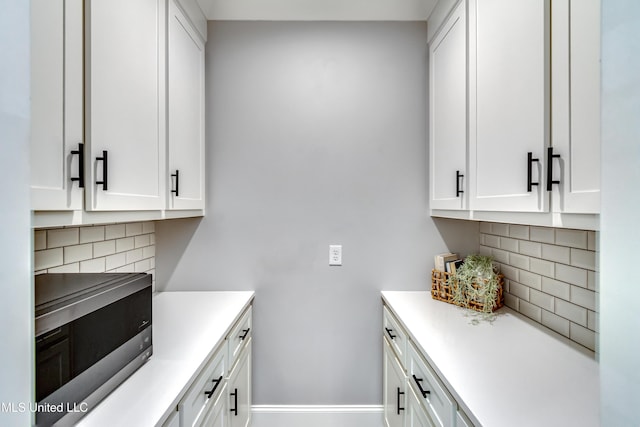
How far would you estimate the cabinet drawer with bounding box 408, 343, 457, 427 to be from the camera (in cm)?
98

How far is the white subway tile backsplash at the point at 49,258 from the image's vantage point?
117 centimetres

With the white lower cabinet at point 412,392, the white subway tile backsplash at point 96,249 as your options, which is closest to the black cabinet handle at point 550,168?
the white lower cabinet at point 412,392

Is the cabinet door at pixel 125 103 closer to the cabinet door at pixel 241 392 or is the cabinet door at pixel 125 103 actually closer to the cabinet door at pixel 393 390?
the cabinet door at pixel 241 392

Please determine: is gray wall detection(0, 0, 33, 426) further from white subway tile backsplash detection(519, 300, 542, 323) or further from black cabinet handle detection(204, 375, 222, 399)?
white subway tile backsplash detection(519, 300, 542, 323)

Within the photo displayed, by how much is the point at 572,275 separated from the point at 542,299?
214 millimetres

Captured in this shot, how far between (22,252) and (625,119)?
36 cm

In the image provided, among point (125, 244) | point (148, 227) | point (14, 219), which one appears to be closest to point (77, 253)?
point (125, 244)

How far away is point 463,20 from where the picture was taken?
1.48 meters

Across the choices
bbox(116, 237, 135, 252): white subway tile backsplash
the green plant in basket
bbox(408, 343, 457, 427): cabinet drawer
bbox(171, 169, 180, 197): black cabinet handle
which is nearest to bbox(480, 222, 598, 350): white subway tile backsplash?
the green plant in basket

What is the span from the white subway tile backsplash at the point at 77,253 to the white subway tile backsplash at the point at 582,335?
1.92m

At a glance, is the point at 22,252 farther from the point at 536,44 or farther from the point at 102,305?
the point at 536,44

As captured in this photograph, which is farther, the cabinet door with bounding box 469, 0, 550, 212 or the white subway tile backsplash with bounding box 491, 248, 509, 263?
the white subway tile backsplash with bounding box 491, 248, 509, 263

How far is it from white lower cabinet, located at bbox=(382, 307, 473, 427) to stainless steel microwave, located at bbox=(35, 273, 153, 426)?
0.94 metres

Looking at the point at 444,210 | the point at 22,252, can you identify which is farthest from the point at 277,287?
the point at 22,252
